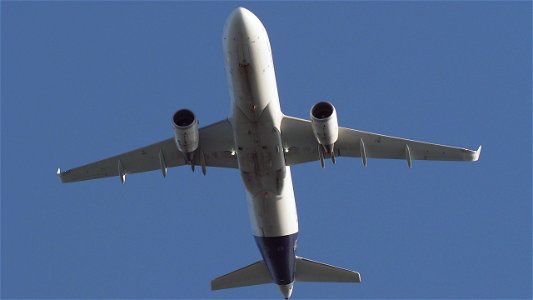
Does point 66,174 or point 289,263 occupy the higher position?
point 66,174

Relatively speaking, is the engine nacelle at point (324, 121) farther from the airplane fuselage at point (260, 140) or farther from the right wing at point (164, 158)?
the right wing at point (164, 158)

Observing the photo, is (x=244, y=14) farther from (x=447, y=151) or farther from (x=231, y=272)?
(x=231, y=272)

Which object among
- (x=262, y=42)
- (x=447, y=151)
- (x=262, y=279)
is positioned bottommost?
(x=262, y=279)

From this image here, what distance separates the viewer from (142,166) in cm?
4047

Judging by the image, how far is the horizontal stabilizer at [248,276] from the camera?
42.6 m

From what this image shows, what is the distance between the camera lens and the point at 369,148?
1515 inches

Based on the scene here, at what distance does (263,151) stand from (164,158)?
5.18m

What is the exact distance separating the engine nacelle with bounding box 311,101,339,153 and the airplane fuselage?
1588mm

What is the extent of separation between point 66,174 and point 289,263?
10.5m

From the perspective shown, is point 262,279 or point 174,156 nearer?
point 174,156

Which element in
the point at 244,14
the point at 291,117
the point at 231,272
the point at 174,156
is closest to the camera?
the point at 244,14

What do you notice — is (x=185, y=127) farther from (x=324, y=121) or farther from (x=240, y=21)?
(x=324, y=121)

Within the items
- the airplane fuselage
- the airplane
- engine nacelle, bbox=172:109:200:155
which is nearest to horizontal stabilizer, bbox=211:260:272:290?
the airplane

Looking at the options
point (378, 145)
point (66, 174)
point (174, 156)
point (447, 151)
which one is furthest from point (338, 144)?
point (66, 174)
